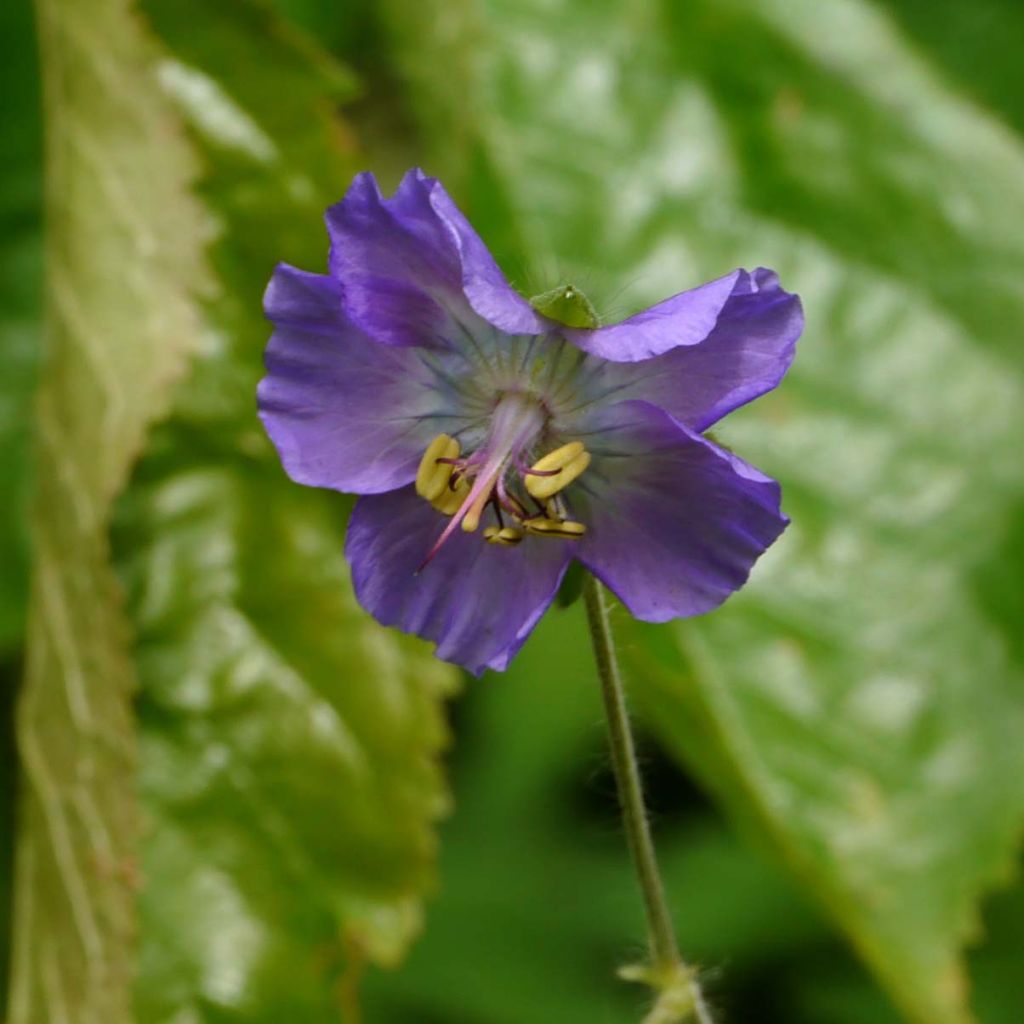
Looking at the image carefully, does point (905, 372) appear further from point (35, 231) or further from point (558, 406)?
point (35, 231)

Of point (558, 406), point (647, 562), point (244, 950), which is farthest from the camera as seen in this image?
point (244, 950)

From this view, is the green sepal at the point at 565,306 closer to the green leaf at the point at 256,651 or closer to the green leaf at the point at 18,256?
the green leaf at the point at 256,651

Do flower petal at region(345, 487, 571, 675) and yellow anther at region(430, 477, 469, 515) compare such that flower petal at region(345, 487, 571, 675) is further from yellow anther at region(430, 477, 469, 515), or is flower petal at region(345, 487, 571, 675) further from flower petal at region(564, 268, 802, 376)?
flower petal at region(564, 268, 802, 376)

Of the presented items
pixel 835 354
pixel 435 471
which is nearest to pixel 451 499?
pixel 435 471

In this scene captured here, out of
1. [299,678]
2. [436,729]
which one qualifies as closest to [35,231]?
[299,678]

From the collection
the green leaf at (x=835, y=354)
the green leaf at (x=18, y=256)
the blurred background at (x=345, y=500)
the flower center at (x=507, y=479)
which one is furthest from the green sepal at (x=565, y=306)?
the green leaf at (x=18, y=256)

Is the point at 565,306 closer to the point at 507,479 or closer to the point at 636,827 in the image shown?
the point at 507,479
